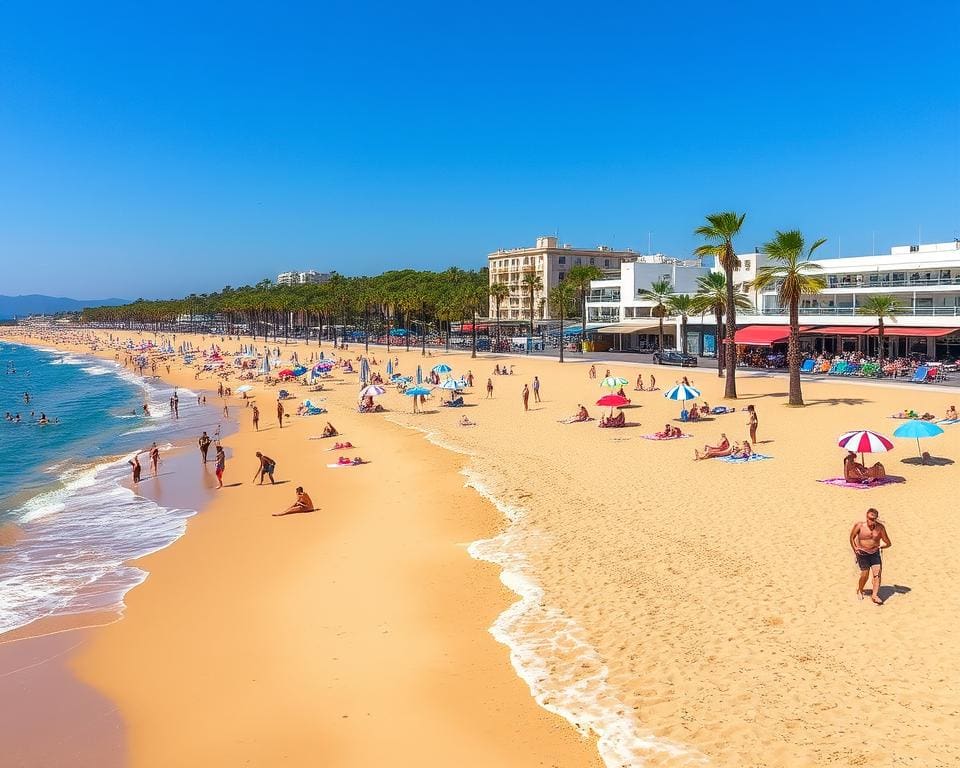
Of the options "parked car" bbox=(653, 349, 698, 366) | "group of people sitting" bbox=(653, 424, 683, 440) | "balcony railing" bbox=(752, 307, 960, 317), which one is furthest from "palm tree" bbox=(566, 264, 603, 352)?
"group of people sitting" bbox=(653, 424, 683, 440)

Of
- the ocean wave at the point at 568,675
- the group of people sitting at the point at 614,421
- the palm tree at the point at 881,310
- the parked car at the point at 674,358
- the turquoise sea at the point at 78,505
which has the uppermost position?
the palm tree at the point at 881,310

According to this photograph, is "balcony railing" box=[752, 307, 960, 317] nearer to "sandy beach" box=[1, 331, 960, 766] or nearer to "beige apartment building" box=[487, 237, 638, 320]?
"sandy beach" box=[1, 331, 960, 766]

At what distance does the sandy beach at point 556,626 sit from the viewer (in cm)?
721

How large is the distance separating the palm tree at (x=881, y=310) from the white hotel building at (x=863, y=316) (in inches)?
19.6

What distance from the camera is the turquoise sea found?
13023mm

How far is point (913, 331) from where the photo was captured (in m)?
38.7

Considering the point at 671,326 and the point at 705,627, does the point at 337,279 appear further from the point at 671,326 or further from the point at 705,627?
the point at 705,627

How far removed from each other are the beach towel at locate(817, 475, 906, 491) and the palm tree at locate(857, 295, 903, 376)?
22504 millimetres

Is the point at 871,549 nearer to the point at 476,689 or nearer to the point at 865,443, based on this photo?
the point at 476,689

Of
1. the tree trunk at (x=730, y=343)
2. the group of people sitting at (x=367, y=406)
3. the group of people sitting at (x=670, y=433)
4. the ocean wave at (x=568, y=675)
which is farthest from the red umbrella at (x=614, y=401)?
the ocean wave at (x=568, y=675)

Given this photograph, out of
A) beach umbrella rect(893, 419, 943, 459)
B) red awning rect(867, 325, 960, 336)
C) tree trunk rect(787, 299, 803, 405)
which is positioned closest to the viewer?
beach umbrella rect(893, 419, 943, 459)

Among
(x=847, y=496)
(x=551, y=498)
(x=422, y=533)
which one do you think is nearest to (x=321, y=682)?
(x=422, y=533)

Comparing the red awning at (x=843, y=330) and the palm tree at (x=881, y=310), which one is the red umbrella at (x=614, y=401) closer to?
the palm tree at (x=881, y=310)

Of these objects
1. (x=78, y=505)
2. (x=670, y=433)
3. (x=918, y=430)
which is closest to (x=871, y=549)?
(x=918, y=430)
